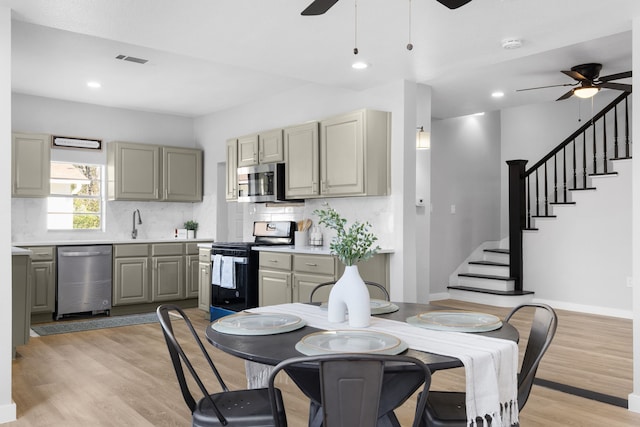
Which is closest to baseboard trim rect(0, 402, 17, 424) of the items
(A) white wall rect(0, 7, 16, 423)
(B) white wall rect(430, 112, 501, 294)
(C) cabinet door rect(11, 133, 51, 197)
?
(A) white wall rect(0, 7, 16, 423)

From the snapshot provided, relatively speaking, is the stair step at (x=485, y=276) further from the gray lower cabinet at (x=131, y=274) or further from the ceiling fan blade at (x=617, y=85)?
the gray lower cabinet at (x=131, y=274)

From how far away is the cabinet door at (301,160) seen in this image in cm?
537

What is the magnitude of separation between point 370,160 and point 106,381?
9.32ft

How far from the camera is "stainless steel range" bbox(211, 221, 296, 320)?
5570 millimetres

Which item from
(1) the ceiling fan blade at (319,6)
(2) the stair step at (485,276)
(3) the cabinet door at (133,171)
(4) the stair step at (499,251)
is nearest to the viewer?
(1) the ceiling fan blade at (319,6)

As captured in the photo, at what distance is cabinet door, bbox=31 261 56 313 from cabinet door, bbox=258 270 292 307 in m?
2.44

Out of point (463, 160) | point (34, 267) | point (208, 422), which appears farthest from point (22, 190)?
point (463, 160)

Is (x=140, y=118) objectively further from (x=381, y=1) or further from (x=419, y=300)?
(x=381, y=1)

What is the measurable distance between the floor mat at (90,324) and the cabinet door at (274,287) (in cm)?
150

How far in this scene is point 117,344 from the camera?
16.1 feet

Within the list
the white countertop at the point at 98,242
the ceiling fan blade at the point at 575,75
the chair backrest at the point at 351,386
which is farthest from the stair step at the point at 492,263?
the chair backrest at the point at 351,386

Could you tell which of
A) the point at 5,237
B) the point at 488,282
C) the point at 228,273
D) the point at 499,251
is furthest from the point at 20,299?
the point at 499,251

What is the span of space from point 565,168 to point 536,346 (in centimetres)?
600

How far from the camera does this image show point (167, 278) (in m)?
6.81
